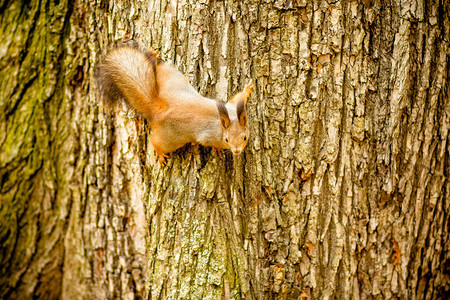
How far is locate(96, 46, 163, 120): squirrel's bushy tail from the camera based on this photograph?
1.88 m

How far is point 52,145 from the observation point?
260 cm

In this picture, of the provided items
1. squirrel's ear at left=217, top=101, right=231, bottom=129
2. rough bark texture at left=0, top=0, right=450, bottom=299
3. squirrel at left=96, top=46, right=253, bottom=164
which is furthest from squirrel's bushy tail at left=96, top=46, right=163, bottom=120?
squirrel's ear at left=217, top=101, right=231, bottom=129

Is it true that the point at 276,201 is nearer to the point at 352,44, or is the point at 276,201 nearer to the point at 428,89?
the point at 352,44

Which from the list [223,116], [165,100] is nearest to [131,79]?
[165,100]

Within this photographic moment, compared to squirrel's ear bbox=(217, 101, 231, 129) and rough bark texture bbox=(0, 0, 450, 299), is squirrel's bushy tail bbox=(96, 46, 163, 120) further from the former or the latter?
squirrel's ear bbox=(217, 101, 231, 129)

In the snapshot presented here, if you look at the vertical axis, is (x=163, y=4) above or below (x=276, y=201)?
above

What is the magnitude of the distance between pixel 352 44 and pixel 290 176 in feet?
2.31

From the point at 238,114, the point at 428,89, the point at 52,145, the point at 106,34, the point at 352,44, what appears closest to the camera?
the point at 238,114

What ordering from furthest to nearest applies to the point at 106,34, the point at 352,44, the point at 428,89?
the point at 106,34 → the point at 428,89 → the point at 352,44

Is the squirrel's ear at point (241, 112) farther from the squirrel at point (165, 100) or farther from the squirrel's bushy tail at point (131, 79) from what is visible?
the squirrel's bushy tail at point (131, 79)

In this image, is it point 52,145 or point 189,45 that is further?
point 52,145

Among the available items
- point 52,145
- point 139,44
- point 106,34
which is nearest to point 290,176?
point 139,44

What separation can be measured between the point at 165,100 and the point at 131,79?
7.6 inches

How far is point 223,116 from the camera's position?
1723 mm
